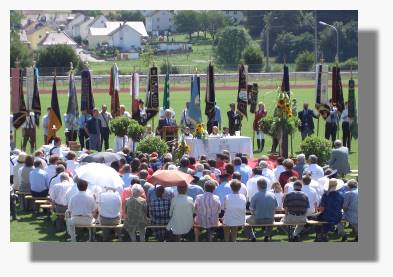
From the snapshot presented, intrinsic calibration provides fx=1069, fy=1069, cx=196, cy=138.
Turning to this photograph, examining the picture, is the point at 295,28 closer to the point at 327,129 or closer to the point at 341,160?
the point at 327,129

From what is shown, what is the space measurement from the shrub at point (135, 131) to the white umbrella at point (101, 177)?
7637mm

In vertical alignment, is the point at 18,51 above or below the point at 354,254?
above

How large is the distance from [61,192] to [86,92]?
29.0 ft

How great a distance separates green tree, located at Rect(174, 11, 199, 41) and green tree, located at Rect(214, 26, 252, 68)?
14.4 metres

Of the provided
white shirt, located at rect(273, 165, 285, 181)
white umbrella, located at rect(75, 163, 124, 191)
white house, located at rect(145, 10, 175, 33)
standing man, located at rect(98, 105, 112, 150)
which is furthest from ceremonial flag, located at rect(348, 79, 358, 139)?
white house, located at rect(145, 10, 175, 33)

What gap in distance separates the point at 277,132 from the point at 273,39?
197ft

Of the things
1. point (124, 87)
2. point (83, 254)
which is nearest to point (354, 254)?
point (83, 254)

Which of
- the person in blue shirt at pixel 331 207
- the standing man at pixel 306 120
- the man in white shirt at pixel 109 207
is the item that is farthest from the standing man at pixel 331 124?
the man in white shirt at pixel 109 207

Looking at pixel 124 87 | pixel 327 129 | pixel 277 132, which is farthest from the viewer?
pixel 124 87

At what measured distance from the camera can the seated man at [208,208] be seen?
17.2m

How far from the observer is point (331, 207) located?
17688 millimetres

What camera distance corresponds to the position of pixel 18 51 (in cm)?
6781

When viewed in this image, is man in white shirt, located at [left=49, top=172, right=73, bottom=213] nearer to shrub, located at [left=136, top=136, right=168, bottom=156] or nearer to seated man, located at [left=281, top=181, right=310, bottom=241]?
seated man, located at [left=281, top=181, right=310, bottom=241]

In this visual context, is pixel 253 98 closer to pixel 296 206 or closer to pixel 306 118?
pixel 306 118
